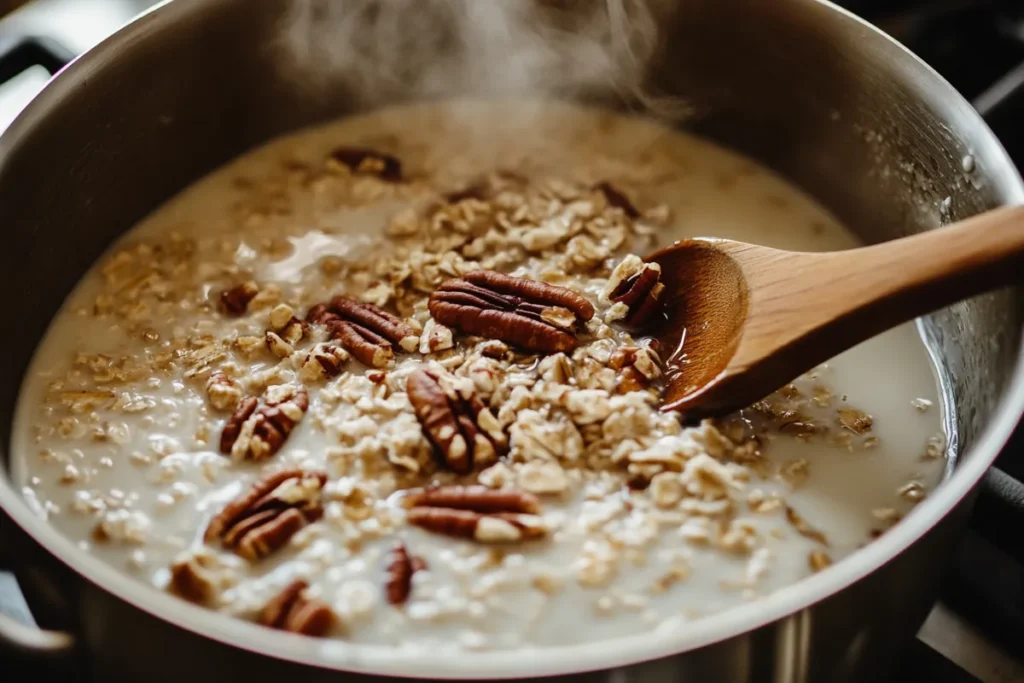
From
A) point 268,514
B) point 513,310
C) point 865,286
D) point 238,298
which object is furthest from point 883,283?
point 238,298

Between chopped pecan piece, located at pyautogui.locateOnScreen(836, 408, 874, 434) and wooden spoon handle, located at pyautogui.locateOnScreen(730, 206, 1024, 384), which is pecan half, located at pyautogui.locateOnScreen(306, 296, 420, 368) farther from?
chopped pecan piece, located at pyautogui.locateOnScreen(836, 408, 874, 434)

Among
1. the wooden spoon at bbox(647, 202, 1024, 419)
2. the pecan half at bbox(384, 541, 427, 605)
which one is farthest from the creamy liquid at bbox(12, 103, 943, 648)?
the wooden spoon at bbox(647, 202, 1024, 419)

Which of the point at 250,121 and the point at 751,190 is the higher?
the point at 250,121

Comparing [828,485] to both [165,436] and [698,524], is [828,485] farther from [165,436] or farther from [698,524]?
[165,436]

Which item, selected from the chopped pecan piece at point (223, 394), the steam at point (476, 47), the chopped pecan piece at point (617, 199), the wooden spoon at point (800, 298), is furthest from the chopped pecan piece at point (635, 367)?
the steam at point (476, 47)

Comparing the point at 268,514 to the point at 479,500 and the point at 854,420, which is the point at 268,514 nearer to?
the point at 479,500

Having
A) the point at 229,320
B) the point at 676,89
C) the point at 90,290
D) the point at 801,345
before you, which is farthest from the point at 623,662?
the point at 676,89
